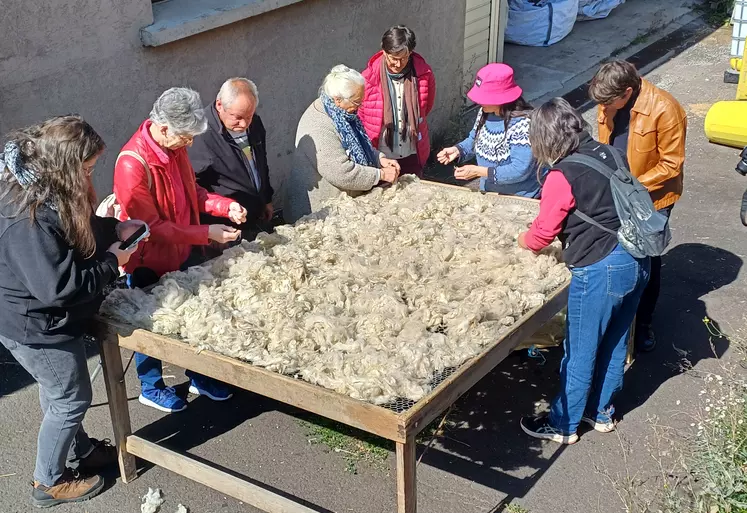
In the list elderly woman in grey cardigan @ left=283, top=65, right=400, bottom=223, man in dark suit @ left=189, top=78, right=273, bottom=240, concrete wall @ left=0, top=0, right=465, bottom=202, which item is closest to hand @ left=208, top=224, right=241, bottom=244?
man in dark suit @ left=189, top=78, right=273, bottom=240

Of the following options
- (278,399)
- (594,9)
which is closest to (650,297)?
(278,399)

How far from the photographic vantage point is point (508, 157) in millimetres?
5109

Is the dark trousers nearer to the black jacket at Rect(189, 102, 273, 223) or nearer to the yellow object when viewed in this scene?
the black jacket at Rect(189, 102, 273, 223)

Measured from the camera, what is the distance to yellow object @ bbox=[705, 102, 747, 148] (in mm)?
8695

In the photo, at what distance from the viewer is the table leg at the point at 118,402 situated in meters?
4.03

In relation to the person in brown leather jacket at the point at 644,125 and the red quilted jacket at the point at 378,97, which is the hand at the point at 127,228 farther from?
the person in brown leather jacket at the point at 644,125

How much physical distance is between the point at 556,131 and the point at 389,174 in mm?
1470

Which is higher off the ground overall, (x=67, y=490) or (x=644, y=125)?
(x=644, y=125)

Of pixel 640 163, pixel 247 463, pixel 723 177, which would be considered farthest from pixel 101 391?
pixel 723 177

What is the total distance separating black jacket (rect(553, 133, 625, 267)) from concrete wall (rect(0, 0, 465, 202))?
3290 mm

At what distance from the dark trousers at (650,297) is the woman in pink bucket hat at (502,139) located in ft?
2.81

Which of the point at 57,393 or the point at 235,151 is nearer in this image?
the point at 57,393

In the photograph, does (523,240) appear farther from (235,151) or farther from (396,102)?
(396,102)

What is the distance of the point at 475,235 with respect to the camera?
14.9 feet
